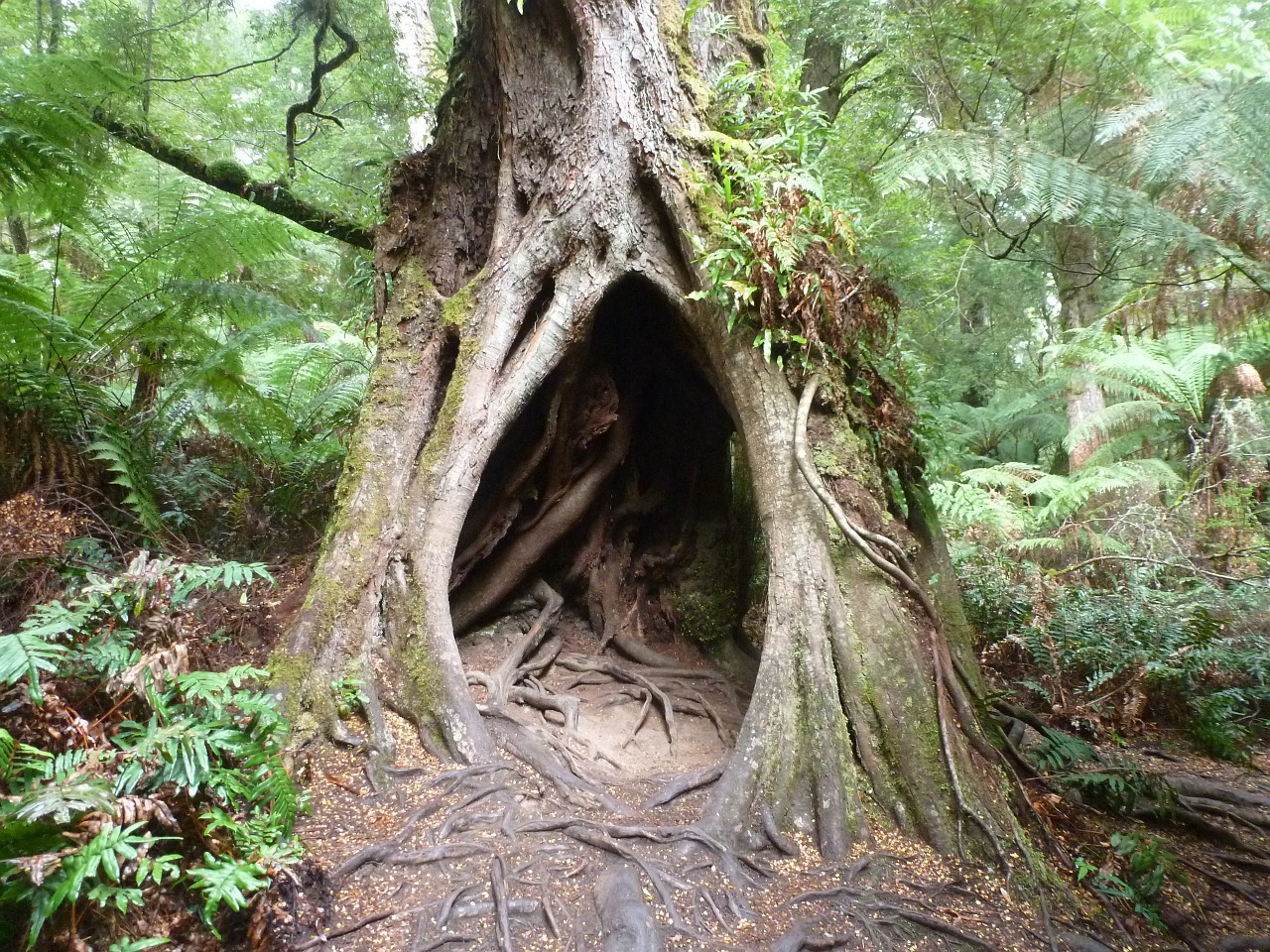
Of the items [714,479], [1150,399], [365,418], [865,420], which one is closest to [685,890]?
[865,420]

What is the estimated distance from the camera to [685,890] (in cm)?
254

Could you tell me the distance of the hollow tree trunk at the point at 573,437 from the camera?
3.09 metres

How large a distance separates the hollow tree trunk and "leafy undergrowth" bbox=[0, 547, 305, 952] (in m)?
1.05

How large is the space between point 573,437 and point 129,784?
359cm

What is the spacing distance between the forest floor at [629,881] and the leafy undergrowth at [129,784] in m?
0.25

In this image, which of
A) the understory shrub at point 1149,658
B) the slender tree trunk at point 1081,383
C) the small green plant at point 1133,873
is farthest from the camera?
the slender tree trunk at point 1081,383

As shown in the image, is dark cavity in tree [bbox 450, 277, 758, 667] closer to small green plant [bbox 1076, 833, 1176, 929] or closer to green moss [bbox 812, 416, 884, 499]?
green moss [bbox 812, 416, 884, 499]

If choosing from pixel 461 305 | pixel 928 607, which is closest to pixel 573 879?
pixel 928 607

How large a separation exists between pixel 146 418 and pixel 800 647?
521 cm

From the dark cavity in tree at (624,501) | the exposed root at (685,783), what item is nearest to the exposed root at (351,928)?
the exposed root at (685,783)

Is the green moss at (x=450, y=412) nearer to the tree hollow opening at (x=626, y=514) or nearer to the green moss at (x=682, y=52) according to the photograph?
the tree hollow opening at (x=626, y=514)

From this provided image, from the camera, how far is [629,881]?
2.53m

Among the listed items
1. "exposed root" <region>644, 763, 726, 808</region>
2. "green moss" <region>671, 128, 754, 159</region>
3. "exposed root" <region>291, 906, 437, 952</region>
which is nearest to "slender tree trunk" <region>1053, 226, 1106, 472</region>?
"green moss" <region>671, 128, 754, 159</region>

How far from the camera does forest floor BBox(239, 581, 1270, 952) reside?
2289 mm
